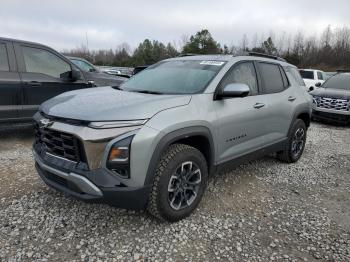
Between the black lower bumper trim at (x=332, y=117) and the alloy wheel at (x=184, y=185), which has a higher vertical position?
the alloy wheel at (x=184, y=185)

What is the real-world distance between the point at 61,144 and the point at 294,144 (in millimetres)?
3892

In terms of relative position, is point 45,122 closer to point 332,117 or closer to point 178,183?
point 178,183

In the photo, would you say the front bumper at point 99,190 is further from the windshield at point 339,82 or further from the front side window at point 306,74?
the front side window at point 306,74

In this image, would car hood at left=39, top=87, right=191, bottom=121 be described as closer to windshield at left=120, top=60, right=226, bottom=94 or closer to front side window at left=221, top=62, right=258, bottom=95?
windshield at left=120, top=60, right=226, bottom=94

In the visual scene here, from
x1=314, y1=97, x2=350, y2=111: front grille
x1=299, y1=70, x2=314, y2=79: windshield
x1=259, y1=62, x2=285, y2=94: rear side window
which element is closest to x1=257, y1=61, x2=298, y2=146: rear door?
x1=259, y1=62, x2=285, y2=94: rear side window

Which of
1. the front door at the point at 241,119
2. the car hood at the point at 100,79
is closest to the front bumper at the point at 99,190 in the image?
the front door at the point at 241,119

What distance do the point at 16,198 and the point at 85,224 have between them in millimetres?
1048

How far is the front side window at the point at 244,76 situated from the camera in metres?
3.83

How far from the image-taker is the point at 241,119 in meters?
3.83

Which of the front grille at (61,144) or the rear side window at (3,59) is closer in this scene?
the front grille at (61,144)

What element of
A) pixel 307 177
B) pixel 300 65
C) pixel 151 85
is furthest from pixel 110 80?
pixel 300 65

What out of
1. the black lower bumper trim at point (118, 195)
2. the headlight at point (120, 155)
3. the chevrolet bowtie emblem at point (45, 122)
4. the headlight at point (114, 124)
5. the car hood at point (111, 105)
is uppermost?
the car hood at point (111, 105)

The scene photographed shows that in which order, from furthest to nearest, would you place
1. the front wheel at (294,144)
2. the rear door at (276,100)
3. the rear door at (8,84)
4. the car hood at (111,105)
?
the rear door at (8,84)
the front wheel at (294,144)
the rear door at (276,100)
the car hood at (111,105)

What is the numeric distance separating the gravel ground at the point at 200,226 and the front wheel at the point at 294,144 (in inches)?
27.7
